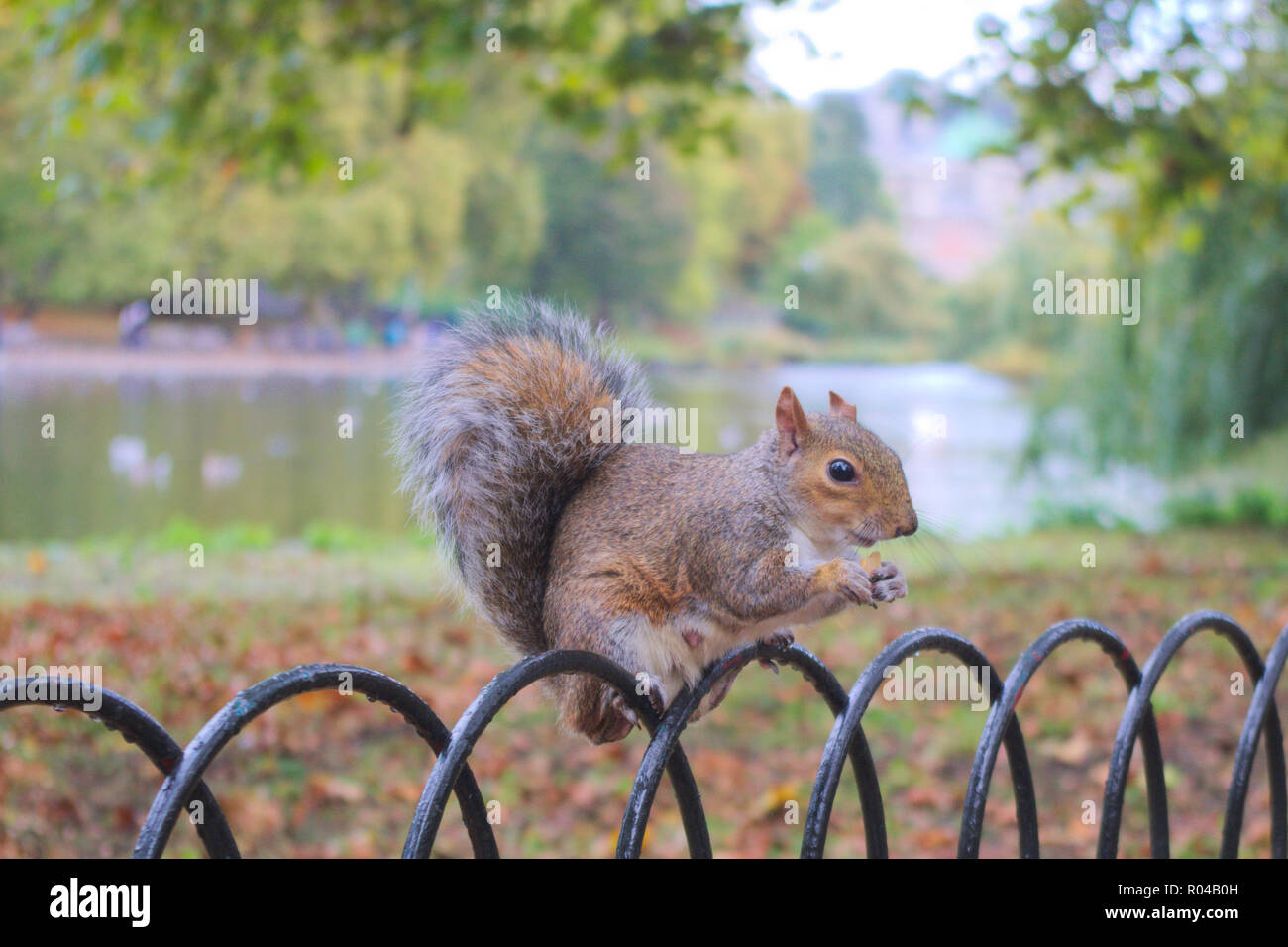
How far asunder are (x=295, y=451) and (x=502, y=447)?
158 inches

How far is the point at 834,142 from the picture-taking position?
495 cm

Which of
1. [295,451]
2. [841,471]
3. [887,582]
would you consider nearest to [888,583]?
[887,582]

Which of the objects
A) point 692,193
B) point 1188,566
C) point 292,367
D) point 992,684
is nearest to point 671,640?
point 992,684

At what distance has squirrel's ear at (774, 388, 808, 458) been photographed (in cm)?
76

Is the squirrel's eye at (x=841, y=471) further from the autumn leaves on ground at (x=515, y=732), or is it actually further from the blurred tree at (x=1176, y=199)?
the blurred tree at (x=1176, y=199)

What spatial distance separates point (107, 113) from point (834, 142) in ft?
11.2

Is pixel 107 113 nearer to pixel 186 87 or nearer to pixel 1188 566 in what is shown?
pixel 186 87

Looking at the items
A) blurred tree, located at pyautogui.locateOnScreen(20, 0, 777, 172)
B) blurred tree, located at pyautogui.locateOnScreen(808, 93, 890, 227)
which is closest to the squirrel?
blurred tree, located at pyautogui.locateOnScreen(20, 0, 777, 172)

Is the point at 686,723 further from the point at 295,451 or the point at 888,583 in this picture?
the point at 295,451

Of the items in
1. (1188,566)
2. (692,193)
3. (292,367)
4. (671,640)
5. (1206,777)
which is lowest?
(1206,777)

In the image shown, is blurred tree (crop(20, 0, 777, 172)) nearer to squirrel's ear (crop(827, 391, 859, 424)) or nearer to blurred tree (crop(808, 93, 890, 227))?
squirrel's ear (crop(827, 391, 859, 424))

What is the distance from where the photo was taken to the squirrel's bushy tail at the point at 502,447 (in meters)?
0.71
